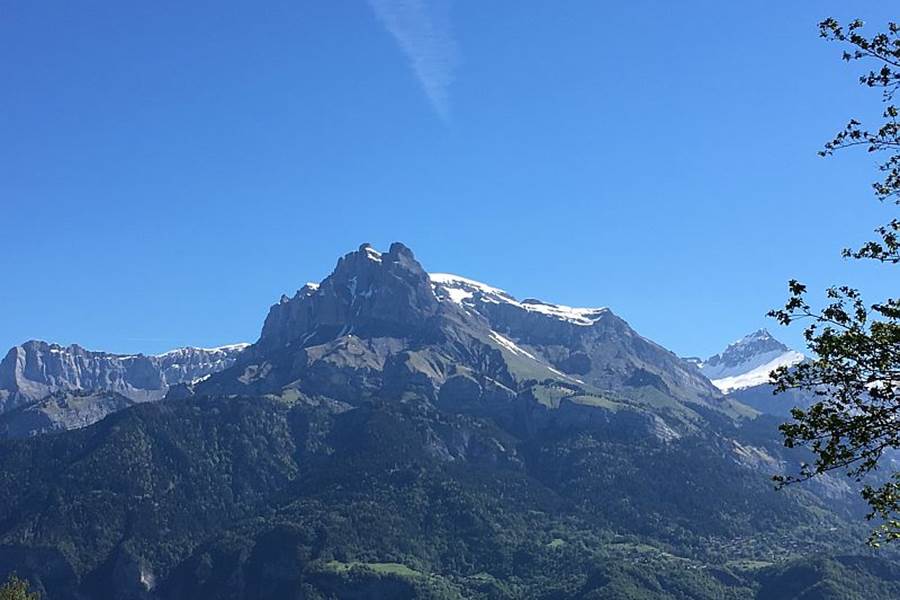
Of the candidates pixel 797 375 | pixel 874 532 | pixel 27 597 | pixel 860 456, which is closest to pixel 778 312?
pixel 797 375

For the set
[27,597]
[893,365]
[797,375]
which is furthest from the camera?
[27,597]

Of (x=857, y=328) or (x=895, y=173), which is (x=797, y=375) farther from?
(x=895, y=173)

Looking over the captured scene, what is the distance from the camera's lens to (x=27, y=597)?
440ft

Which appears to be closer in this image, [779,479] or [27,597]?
[779,479]

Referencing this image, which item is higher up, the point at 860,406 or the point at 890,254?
the point at 890,254

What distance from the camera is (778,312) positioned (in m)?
32.8

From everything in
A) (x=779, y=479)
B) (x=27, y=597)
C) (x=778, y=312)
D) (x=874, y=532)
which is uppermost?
(x=27, y=597)

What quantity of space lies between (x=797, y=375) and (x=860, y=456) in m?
3.40

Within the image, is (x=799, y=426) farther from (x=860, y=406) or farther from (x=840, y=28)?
(x=840, y=28)

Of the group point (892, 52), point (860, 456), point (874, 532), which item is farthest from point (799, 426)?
point (892, 52)

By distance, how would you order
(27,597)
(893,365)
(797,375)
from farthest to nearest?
(27,597) → (797,375) → (893,365)

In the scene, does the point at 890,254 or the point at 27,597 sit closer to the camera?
the point at 890,254

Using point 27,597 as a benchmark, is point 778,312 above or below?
below

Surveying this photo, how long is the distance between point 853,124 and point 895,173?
8.02ft
